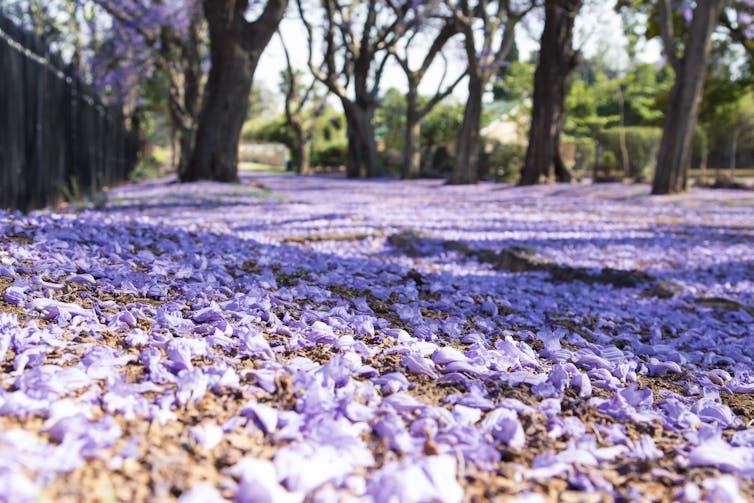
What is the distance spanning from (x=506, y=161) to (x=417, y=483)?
93.7ft

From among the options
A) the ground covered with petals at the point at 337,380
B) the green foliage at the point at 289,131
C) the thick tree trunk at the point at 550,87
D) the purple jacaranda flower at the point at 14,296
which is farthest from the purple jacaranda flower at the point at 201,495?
the green foliage at the point at 289,131

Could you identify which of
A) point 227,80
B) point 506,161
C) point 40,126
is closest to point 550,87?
point 227,80

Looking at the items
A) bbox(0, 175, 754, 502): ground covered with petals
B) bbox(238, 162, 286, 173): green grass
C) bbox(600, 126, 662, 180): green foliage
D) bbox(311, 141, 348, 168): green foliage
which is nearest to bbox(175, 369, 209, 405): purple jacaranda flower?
bbox(0, 175, 754, 502): ground covered with petals

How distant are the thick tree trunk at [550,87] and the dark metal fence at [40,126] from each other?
1158cm

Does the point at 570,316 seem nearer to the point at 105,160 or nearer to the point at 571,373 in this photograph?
the point at 571,373

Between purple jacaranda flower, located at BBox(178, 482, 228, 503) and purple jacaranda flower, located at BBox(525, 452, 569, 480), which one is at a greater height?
purple jacaranda flower, located at BBox(178, 482, 228, 503)

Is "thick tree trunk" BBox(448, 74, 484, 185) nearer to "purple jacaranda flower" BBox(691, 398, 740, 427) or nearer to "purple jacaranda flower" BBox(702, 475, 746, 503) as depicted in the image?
"purple jacaranda flower" BBox(691, 398, 740, 427)

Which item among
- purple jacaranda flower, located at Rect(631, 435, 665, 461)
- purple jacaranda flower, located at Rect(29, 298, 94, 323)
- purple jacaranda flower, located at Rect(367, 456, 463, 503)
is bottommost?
purple jacaranda flower, located at Rect(631, 435, 665, 461)

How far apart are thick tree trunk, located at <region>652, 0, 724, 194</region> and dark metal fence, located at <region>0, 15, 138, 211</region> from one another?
434 inches

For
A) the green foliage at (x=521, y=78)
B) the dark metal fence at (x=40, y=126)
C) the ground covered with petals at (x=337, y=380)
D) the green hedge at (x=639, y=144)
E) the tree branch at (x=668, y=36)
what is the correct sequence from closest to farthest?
the ground covered with petals at (x=337, y=380), the dark metal fence at (x=40, y=126), the tree branch at (x=668, y=36), the green foliage at (x=521, y=78), the green hedge at (x=639, y=144)

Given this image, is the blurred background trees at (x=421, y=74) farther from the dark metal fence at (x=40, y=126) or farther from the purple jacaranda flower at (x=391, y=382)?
the purple jacaranda flower at (x=391, y=382)

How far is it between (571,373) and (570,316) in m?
1.46

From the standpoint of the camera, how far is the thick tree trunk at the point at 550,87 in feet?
60.6

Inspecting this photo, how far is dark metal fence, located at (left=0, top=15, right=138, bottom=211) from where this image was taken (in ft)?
23.7
